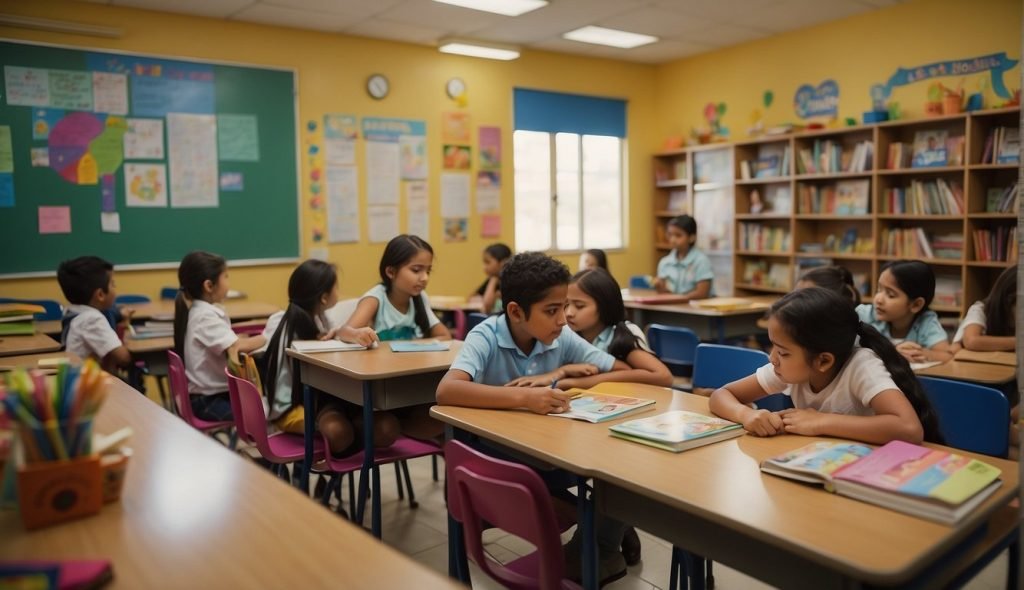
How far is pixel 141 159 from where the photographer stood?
517cm

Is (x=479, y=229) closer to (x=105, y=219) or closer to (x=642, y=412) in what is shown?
(x=105, y=219)

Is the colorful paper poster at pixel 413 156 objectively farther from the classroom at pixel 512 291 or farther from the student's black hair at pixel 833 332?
the student's black hair at pixel 833 332

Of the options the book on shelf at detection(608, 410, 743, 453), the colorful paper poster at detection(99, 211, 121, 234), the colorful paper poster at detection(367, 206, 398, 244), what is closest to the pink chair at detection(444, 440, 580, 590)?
the book on shelf at detection(608, 410, 743, 453)

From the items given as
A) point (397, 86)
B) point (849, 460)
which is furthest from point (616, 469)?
point (397, 86)

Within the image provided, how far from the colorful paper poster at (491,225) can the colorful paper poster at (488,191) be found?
55 mm

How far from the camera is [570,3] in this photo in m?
5.48

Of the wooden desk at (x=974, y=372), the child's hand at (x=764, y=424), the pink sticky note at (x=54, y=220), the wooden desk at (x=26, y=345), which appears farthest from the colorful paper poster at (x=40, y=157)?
the wooden desk at (x=974, y=372)

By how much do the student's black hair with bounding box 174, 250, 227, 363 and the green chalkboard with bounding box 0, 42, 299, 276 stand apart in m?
2.05

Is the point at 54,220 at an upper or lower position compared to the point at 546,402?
upper

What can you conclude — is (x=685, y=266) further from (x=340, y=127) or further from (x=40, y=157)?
(x=40, y=157)

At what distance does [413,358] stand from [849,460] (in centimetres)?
168

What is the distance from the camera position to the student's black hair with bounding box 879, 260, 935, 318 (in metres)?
3.07

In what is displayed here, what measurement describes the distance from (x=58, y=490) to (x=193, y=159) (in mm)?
4638

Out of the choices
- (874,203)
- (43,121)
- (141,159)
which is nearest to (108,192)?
(141,159)
